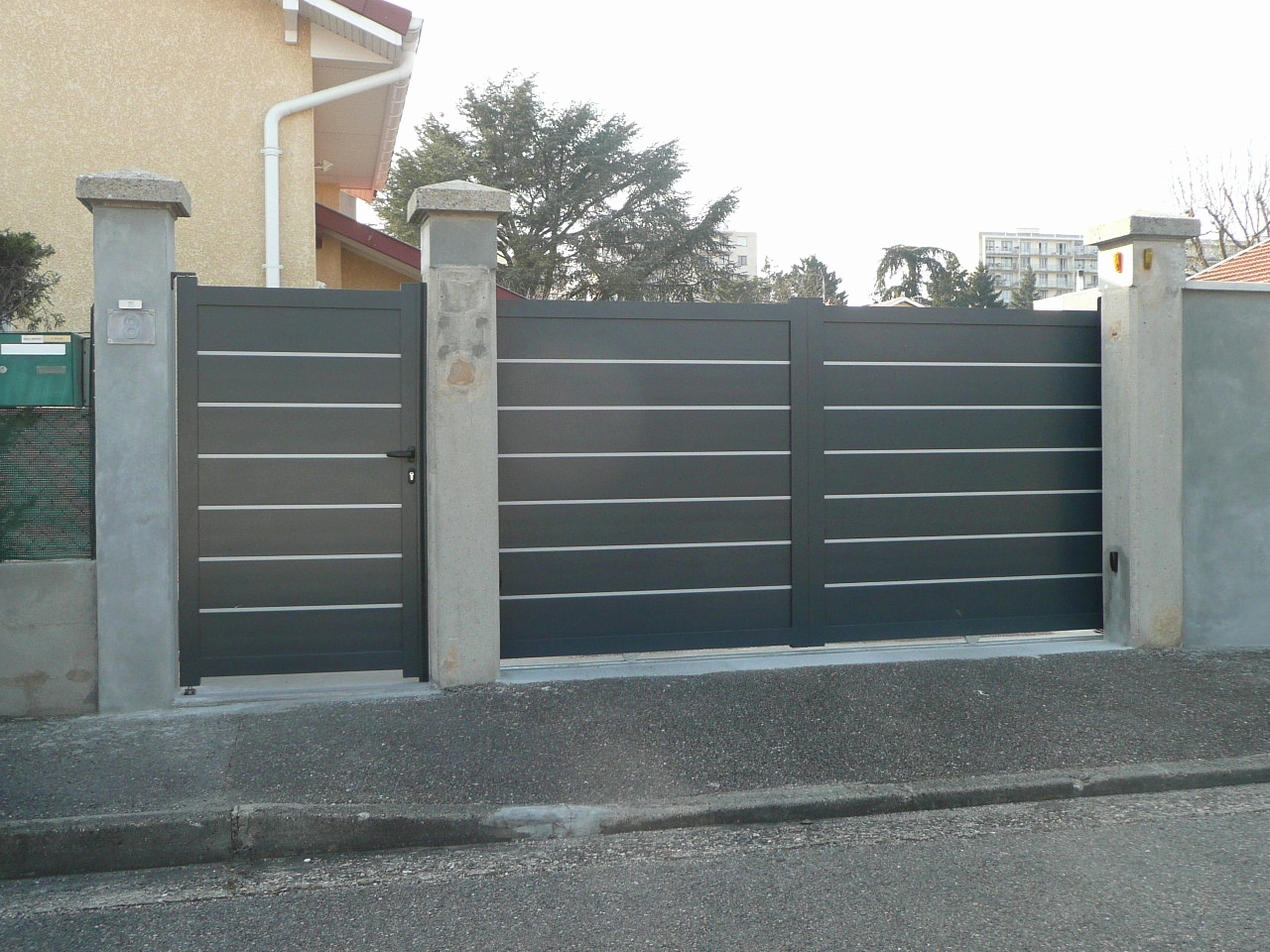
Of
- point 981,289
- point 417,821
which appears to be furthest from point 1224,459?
point 981,289

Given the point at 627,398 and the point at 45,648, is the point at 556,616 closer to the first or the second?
the point at 627,398

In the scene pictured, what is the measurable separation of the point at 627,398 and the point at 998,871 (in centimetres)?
361

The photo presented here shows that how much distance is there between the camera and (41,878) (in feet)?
14.3

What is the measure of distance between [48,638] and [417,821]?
269cm

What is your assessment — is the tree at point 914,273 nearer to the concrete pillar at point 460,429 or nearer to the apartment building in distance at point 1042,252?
the concrete pillar at point 460,429

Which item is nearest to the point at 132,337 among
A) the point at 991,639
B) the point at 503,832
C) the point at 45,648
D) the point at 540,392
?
the point at 45,648

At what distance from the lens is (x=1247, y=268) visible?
21.8 metres

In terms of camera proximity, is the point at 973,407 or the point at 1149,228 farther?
the point at 973,407

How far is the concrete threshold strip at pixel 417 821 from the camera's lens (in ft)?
14.5

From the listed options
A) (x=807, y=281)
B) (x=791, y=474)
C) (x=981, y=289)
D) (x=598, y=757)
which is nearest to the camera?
(x=598, y=757)

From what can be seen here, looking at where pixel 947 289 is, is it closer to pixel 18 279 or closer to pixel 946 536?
pixel 946 536

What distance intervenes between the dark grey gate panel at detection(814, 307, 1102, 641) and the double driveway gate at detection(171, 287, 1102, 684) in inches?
0.6

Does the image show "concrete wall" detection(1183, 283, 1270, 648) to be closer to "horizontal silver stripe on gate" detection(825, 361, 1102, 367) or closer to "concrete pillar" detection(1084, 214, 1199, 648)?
"concrete pillar" detection(1084, 214, 1199, 648)

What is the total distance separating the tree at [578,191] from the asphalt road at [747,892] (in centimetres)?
4017
